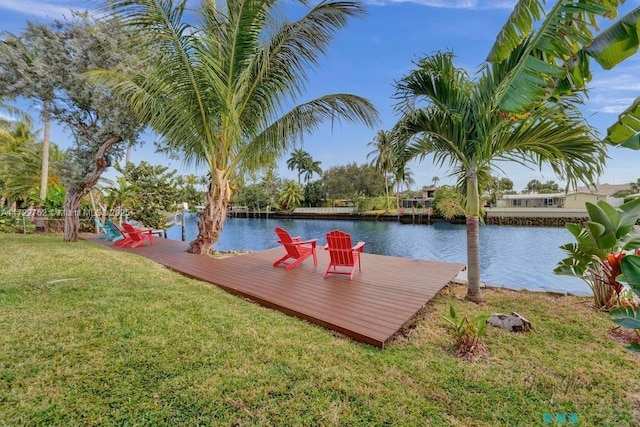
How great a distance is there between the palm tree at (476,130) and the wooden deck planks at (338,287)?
136 cm

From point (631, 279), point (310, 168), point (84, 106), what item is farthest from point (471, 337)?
point (310, 168)

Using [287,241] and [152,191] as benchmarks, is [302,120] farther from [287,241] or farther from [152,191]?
[152,191]

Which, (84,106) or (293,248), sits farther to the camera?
(84,106)

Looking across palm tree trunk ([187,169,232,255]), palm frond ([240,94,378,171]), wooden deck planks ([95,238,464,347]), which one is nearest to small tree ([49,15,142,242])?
palm tree trunk ([187,169,232,255])

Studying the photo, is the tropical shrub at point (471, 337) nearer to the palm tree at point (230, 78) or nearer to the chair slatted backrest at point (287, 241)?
the chair slatted backrest at point (287, 241)

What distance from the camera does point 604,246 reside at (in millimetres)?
3783

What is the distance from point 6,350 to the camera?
2607 mm

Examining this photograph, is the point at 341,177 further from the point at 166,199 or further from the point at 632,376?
the point at 632,376

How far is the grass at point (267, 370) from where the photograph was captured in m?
2.07

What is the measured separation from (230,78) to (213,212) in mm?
3530

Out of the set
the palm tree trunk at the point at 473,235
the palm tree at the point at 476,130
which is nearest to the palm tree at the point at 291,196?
the palm tree at the point at 476,130

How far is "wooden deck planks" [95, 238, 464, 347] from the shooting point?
364 centimetres

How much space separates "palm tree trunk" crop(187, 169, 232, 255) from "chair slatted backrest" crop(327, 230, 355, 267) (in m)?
3.94

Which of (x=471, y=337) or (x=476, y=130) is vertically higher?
(x=476, y=130)
